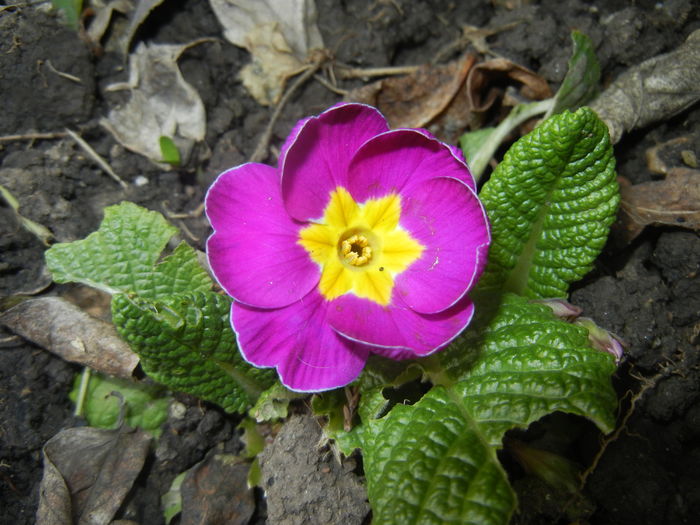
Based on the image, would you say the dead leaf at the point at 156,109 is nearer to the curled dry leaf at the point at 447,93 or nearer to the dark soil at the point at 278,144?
the dark soil at the point at 278,144

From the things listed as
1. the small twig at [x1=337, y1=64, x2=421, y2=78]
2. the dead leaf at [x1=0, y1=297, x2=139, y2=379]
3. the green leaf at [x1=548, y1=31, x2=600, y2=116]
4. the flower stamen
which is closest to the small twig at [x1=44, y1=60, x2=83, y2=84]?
the dead leaf at [x1=0, y1=297, x2=139, y2=379]

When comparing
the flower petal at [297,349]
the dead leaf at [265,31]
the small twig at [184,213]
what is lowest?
the small twig at [184,213]

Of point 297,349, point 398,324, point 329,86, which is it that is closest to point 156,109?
point 329,86

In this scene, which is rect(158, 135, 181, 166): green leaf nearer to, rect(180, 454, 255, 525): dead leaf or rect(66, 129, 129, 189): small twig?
rect(66, 129, 129, 189): small twig

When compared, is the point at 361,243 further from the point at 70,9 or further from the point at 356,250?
the point at 70,9

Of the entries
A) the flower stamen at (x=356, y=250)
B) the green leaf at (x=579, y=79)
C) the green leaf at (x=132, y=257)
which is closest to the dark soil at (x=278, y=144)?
the green leaf at (x=579, y=79)
